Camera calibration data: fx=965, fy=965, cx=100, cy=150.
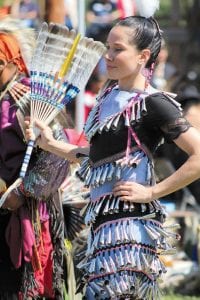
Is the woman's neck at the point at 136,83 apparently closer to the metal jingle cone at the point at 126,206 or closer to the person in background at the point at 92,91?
the metal jingle cone at the point at 126,206

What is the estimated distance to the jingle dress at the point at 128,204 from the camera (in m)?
3.67

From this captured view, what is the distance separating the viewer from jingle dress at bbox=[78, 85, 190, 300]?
3666mm

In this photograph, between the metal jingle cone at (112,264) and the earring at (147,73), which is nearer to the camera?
the metal jingle cone at (112,264)

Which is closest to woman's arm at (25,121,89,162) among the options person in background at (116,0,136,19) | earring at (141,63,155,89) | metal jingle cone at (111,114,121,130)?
metal jingle cone at (111,114,121,130)

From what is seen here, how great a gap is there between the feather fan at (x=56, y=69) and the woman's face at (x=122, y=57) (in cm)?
38

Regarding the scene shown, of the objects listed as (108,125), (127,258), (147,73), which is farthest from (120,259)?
(147,73)

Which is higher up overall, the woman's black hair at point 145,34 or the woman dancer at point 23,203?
the woman's black hair at point 145,34

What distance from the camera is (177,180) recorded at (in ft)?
11.9

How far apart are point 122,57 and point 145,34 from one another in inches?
5.2

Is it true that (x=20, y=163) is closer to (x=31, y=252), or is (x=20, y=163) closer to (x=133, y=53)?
(x=31, y=252)

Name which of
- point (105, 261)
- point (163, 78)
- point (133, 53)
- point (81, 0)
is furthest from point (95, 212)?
point (163, 78)

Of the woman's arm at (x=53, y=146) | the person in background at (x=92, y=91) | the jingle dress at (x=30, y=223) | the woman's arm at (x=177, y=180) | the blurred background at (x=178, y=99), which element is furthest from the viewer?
the person in background at (x=92, y=91)

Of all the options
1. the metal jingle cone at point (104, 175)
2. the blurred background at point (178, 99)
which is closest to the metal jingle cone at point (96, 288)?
the metal jingle cone at point (104, 175)

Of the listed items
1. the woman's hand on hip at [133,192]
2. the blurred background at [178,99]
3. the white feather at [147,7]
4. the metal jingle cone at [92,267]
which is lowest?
the blurred background at [178,99]
